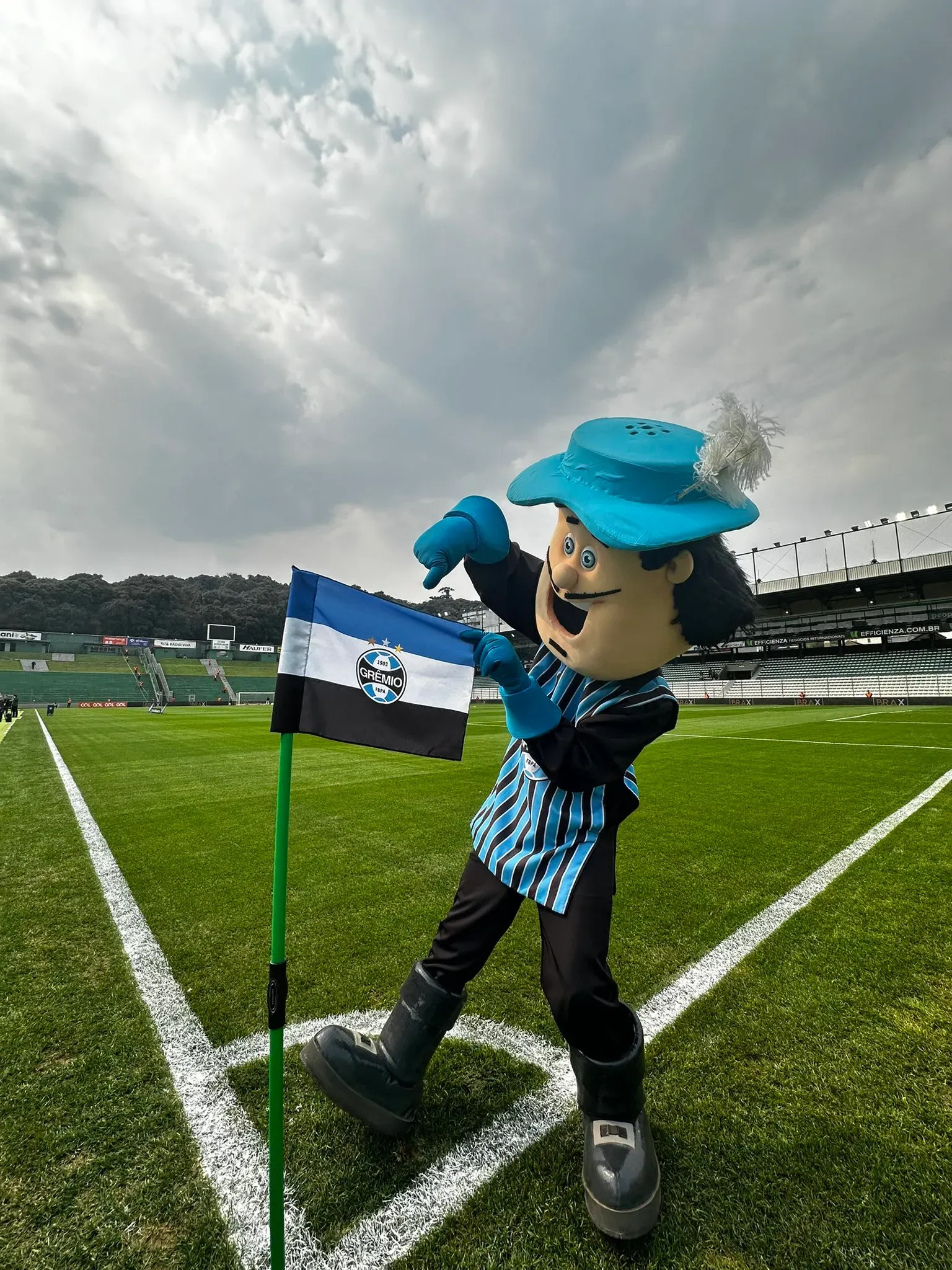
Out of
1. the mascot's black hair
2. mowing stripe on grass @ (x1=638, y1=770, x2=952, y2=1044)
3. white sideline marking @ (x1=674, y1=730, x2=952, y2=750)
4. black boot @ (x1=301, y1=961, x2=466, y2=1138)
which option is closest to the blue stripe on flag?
the mascot's black hair

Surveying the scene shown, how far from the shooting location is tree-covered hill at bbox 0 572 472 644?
72.4m

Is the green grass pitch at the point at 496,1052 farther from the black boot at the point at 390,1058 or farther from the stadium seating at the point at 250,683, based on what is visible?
the stadium seating at the point at 250,683

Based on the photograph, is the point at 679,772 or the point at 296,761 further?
the point at 296,761

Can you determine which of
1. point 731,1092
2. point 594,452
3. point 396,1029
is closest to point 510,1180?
point 396,1029

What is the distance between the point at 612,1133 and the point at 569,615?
4.71 feet

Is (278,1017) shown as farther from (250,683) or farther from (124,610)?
(124,610)

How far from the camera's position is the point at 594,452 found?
5.64 feet

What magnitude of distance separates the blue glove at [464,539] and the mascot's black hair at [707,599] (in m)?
0.58

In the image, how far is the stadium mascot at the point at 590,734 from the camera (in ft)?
5.00

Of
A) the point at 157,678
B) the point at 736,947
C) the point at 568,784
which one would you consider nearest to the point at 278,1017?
the point at 568,784

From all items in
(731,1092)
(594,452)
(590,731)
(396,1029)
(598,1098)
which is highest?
(594,452)

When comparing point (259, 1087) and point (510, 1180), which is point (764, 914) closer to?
point (510, 1180)

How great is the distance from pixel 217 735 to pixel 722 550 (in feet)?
51.5

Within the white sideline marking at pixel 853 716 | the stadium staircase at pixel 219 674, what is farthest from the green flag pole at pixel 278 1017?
the stadium staircase at pixel 219 674
